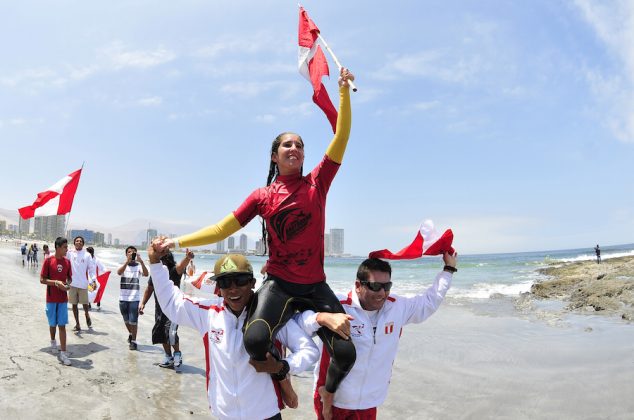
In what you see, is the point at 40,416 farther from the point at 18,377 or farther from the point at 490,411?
the point at 490,411

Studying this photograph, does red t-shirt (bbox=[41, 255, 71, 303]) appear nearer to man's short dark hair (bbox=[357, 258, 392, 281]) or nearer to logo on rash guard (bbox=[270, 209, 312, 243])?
logo on rash guard (bbox=[270, 209, 312, 243])

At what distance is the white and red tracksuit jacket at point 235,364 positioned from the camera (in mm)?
2768

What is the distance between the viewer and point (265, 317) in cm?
271

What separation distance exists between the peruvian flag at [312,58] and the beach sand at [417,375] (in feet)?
13.8

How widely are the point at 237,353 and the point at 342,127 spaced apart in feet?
5.74

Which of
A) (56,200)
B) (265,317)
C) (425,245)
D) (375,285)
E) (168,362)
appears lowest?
(168,362)

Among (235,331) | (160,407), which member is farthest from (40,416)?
(235,331)

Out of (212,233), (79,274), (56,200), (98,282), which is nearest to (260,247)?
(212,233)

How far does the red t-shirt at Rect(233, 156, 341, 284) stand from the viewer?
3.01 m

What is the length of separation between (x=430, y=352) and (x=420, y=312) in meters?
6.21

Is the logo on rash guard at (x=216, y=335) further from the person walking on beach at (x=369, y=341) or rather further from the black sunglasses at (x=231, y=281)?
the person walking on beach at (x=369, y=341)

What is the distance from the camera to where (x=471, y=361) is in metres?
8.33

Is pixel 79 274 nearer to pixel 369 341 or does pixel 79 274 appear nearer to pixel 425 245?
pixel 369 341

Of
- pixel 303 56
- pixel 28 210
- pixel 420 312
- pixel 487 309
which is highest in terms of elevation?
pixel 303 56
